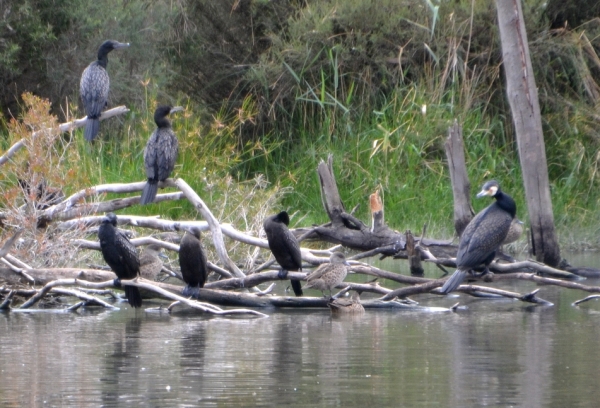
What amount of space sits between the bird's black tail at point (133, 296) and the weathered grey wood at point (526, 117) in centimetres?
421

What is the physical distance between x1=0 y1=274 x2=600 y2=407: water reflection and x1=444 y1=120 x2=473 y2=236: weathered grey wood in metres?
1.81

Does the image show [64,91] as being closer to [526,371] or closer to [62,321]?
[62,321]

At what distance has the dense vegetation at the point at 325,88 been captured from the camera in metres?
13.2

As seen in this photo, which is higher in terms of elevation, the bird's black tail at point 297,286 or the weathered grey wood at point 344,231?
the weathered grey wood at point 344,231

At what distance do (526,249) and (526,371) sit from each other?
23.3ft

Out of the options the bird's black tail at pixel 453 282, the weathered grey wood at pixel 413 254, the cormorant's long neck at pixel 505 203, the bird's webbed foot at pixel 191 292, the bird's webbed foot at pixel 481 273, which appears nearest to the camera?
the bird's black tail at pixel 453 282

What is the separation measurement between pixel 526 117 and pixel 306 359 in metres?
5.39

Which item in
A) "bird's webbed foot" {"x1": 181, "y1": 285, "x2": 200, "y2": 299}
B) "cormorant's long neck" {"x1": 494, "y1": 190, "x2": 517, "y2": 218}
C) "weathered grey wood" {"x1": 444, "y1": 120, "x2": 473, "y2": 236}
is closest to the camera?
"bird's webbed foot" {"x1": 181, "y1": 285, "x2": 200, "y2": 299}

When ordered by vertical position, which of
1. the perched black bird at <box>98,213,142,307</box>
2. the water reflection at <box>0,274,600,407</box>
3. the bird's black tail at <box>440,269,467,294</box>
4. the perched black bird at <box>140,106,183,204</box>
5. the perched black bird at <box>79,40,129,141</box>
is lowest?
the water reflection at <box>0,274,600,407</box>

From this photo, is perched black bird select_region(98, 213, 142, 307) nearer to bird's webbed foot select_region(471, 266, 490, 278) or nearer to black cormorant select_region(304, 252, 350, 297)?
black cormorant select_region(304, 252, 350, 297)

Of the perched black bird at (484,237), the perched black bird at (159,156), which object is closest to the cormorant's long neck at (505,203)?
the perched black bird at (484,237)

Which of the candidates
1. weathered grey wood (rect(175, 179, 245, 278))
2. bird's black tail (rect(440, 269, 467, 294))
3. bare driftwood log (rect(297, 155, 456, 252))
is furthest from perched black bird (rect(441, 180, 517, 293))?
bare driftwood log (rect(297, 155, 456, 252))

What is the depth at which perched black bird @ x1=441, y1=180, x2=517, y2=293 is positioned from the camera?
7918mm

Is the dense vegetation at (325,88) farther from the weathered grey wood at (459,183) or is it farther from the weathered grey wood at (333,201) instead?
the weathered grey wood at (459,183)
